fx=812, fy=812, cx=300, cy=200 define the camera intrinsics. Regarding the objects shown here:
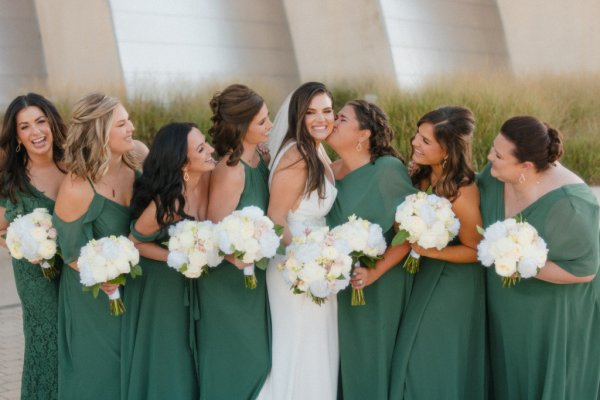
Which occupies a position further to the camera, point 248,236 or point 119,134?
point 119,134

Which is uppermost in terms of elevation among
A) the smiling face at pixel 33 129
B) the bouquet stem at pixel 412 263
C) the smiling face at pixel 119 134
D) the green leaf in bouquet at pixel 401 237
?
the smiling face at pixel 33 129

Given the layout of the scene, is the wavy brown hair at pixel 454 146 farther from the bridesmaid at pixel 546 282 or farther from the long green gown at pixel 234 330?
the long green gown at pixel 234 330

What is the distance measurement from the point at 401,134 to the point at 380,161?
7.56 metres

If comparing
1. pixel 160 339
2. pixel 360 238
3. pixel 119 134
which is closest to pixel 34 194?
pixel 119 134

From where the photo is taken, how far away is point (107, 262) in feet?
14.4

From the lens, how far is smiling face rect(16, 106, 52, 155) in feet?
16.4

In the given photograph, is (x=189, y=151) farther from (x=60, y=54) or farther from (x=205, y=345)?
(x=60, y=54)

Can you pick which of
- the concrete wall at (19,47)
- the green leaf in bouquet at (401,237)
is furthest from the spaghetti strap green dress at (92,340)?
the concrete wall at (19,47)

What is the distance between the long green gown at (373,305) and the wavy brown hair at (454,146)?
10.3 inches

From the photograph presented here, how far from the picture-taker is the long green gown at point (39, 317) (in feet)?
16.5

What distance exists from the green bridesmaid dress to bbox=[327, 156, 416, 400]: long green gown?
0.09 meters

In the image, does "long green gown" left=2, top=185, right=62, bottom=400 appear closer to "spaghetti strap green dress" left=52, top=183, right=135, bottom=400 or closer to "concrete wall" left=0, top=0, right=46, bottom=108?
"spaghetti strap green dress" left=52, top=183, right=135, bottom=400

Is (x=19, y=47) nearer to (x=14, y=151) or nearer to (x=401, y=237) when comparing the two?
(x=14, y=151)

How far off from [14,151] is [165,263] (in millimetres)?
1209
